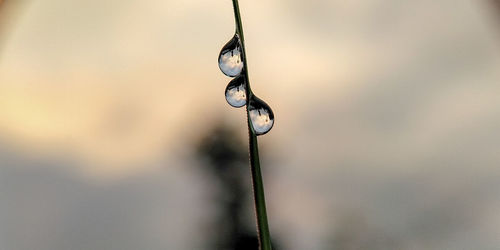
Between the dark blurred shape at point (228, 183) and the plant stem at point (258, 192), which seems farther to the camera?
the dark blurred shape at point (228, 183)

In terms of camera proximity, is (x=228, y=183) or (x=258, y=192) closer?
(x=258, y=192)

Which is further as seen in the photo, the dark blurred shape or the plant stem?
the dark blurred shape

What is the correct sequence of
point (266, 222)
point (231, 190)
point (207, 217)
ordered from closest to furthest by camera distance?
point (266, 222) → point (207, 217) → point (231, 190)

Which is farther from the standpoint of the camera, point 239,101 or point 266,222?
point 239,101

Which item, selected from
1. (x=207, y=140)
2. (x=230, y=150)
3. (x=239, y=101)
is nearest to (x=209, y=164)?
(x=207, y=140)

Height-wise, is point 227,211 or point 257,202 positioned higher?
point 257,202

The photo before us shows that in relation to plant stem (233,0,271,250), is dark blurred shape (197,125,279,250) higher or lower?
lower

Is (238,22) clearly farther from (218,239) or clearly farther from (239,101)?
(218,239)

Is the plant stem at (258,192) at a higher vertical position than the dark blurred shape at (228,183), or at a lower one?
higher

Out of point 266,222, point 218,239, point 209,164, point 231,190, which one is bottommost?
point 218,239

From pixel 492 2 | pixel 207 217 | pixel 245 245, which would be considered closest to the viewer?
pixel 492 2
